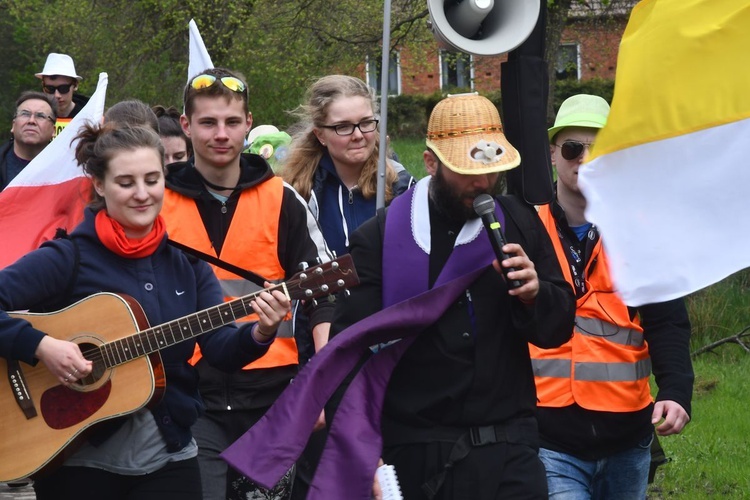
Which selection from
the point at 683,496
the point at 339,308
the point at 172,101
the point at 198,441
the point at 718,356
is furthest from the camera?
the point at 172,101

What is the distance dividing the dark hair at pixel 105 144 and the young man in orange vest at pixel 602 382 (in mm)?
1680

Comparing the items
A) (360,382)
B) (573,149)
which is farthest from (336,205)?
(360,382)

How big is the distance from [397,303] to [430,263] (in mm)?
210

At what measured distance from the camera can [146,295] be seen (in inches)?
202

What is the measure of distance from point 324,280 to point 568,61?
75.2ft

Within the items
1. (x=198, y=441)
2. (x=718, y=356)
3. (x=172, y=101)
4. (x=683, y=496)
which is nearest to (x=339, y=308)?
(x=198, y=441)

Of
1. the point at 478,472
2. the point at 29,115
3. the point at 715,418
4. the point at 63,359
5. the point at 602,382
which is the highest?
the point at 63,359

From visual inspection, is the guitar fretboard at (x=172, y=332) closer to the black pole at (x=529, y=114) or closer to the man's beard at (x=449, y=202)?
the man's beard at (x=449, y=202)

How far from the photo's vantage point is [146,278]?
5.13 meters

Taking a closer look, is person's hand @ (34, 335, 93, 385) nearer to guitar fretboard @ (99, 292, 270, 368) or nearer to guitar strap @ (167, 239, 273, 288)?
guitar fretboard @ (99, 292, 270, 368)

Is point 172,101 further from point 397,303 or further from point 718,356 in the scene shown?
point 397,303

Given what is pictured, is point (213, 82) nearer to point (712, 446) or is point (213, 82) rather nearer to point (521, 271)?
point (521, 271)

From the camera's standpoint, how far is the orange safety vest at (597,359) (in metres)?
5.39

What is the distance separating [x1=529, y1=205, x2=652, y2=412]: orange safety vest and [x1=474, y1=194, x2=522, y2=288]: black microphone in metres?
1.00
